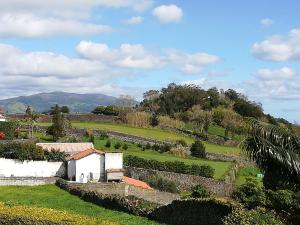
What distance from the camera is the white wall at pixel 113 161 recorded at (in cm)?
4883

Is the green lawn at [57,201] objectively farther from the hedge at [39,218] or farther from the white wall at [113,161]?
the white wall at [113,161]

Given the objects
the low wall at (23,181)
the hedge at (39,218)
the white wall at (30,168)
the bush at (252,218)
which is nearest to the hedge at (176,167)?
the white wall at (30,168)

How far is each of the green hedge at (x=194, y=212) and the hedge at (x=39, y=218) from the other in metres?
4.24

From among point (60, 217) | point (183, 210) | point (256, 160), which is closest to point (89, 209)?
point (183, 210)

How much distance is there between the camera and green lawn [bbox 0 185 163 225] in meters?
27.6

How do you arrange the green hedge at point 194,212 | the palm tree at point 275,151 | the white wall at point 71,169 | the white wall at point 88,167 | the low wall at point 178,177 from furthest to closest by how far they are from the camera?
the low wall at point 178,177 → the white wall at point 71,169 → the white wall at point 88,167 → the green hedge at point 194,212 → the palm tree at point 275,151

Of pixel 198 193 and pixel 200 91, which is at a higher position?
pixel 200 91

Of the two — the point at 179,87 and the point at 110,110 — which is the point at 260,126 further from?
the point at 179,87

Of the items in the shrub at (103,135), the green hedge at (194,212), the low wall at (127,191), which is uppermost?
the shrub at (103,135)

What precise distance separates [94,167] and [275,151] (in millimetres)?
31089

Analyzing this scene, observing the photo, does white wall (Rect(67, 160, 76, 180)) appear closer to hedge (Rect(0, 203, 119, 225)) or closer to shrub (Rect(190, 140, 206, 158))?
shrub (Rect(190, 140, 206, 158))

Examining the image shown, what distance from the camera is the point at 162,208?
88.5 ft

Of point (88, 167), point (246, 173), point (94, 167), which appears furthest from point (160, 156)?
point (88, 167)

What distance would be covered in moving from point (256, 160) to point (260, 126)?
3.71 feet
